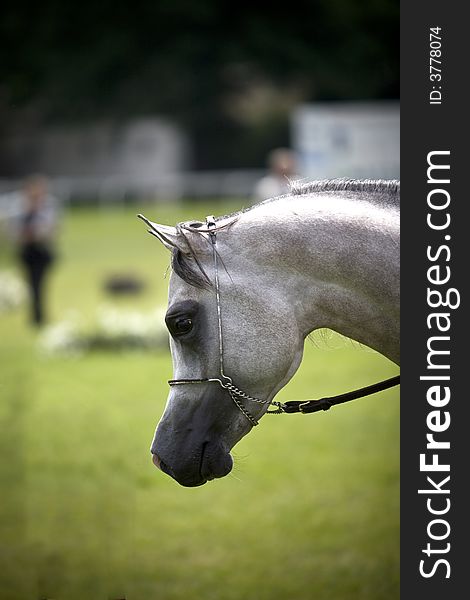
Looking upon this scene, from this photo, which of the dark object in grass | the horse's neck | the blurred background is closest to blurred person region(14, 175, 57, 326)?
the blurred background

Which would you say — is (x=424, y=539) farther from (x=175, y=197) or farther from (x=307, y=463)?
(x=175, y=197)

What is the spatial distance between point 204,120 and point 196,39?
308 cm

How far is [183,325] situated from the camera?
8.61ft

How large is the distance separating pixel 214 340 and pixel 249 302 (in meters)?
0.15

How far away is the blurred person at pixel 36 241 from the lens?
12109 mm

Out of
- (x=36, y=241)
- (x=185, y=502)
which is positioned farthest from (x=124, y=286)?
(x=185, y=502)

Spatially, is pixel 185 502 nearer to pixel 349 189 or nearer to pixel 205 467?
pixel 205 467

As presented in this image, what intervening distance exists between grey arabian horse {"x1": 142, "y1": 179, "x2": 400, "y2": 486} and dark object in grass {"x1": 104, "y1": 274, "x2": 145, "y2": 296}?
464 inches

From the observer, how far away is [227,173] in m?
31.6

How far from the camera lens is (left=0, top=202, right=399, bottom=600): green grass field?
4.33m

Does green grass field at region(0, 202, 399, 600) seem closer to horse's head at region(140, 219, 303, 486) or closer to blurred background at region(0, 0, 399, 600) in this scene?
blurred background at region(0, 0, 399, 600)

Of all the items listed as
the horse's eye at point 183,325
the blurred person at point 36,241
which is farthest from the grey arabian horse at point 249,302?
the blurred person at point 36,241

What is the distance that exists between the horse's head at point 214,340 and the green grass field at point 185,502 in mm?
248

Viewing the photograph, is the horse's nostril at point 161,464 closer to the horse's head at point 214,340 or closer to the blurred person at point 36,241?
the horse's head at point 214,340
